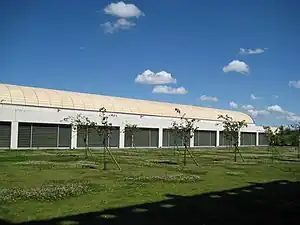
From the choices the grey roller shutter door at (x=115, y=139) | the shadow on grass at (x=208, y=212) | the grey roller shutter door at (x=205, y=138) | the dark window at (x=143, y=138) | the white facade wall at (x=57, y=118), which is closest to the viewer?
the shadow on grass at (x=208, y=212)

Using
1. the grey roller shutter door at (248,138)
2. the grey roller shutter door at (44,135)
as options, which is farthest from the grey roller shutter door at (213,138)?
the grey roller shutter door at (44,135)

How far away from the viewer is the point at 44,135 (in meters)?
55.8

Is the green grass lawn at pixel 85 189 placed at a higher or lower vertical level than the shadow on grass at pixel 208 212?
higher

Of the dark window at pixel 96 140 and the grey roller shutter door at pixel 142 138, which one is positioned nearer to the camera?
the dark window at pixel 96 140

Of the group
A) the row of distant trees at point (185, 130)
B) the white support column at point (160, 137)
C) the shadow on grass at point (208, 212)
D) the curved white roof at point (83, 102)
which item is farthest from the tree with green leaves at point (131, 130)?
the shadow on grass at point (208, 212)

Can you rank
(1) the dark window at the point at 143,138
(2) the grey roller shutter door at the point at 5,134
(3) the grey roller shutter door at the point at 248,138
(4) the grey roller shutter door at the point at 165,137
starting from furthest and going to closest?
1. (3) the grey roller shutter door at the point at 248,138
2. (4) the grey roller shutter door at the point at 165,137
3. (1) the dark window at the point at 143,138
4. (2) the grey roller shutter door at the point at 5,134

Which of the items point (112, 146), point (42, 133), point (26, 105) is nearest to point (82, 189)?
point (42, 133)

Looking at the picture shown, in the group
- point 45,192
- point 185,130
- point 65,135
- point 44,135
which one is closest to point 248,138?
A: point 65,135

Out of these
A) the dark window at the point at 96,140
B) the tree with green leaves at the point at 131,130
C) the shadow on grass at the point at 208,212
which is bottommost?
the shadow on grass at the point at 208,212

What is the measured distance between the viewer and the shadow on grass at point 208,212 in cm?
1156

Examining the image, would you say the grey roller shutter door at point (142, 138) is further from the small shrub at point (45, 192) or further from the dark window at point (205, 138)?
the small shrub at point (45, 192)

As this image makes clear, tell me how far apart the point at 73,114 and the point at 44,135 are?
6.27m

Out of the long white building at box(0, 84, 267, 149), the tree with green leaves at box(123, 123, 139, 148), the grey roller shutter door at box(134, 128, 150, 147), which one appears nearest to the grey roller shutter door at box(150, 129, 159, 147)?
the long white building at box(0, 84, 267, 149)

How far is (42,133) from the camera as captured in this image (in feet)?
183
